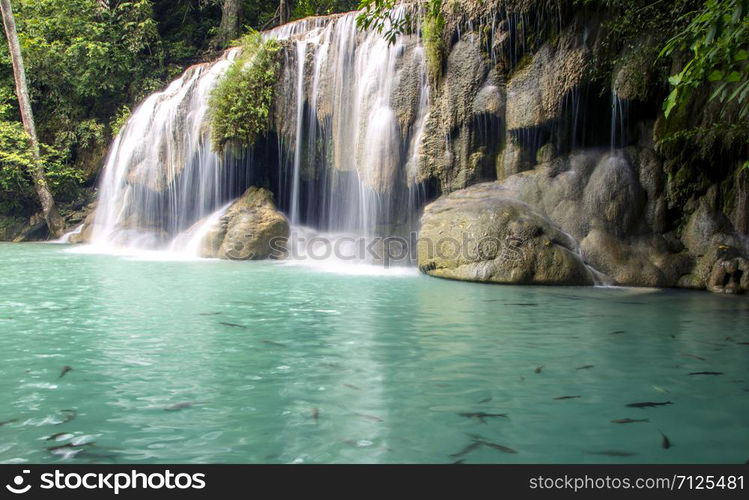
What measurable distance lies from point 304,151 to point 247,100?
1974 millimetres

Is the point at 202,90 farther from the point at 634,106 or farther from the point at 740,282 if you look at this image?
the point at 740,282

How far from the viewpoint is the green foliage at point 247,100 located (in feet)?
48.9

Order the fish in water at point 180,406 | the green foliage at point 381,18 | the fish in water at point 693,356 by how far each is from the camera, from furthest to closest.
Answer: the green foliage at point 381,18 < the fish in water at point 693,356 < the fish in water at point 180,406

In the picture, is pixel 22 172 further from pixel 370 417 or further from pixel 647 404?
pixel 647 404

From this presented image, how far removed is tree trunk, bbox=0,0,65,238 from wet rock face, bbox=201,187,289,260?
34.4 feet

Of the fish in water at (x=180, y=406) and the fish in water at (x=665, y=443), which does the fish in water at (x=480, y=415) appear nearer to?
the fish in water at (x=665, y=443)

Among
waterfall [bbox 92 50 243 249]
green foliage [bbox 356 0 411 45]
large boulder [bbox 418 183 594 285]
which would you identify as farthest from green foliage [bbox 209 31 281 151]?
green foliage [bbox 356 0 411 45]

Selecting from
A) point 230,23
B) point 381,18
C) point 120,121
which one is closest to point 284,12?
point 230,23

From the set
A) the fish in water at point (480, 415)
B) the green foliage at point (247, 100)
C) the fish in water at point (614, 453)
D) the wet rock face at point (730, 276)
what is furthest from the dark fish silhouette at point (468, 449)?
the green foliage at point (247, 100)

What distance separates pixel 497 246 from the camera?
971cm

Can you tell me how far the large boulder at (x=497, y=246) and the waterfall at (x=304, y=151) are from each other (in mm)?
2416

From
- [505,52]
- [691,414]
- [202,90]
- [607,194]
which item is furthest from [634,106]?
[202,90]

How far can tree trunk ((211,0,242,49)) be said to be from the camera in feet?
75.0

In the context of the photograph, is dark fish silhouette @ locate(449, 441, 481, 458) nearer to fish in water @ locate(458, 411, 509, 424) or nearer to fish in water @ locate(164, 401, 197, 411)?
fish in water @ locate(458, 411, 509, 424)
